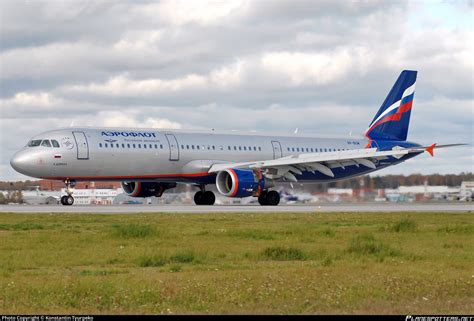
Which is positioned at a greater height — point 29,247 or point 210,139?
point 210,139

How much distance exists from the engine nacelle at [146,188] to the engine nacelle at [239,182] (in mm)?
4576

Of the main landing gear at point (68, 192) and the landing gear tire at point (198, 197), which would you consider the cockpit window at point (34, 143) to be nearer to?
the main landing gear at point (68, 192)

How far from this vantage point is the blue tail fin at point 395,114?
217 feet

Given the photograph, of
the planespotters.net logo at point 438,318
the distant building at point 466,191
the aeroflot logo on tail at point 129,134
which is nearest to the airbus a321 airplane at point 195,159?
the aeroflot logo on tail at point 129,134

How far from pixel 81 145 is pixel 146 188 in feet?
24.8

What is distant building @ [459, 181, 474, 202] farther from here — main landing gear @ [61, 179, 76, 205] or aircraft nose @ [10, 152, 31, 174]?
aircraft nose @ [10, 152, 31, 174]

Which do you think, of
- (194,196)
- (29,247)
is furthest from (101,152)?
(29,247)

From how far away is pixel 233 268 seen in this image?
20797 mm

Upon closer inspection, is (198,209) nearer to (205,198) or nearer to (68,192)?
(68,192)

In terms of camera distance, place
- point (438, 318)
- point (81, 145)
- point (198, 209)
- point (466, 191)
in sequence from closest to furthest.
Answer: point (438, 318) → point (198, 209) → point (81, 145) → point (466, 191)

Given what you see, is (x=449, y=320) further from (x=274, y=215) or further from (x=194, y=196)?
(x=194, y=196)

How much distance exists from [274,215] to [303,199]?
71.4 feet

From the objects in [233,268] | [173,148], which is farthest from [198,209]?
[233,268]

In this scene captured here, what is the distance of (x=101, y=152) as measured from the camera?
167ft
